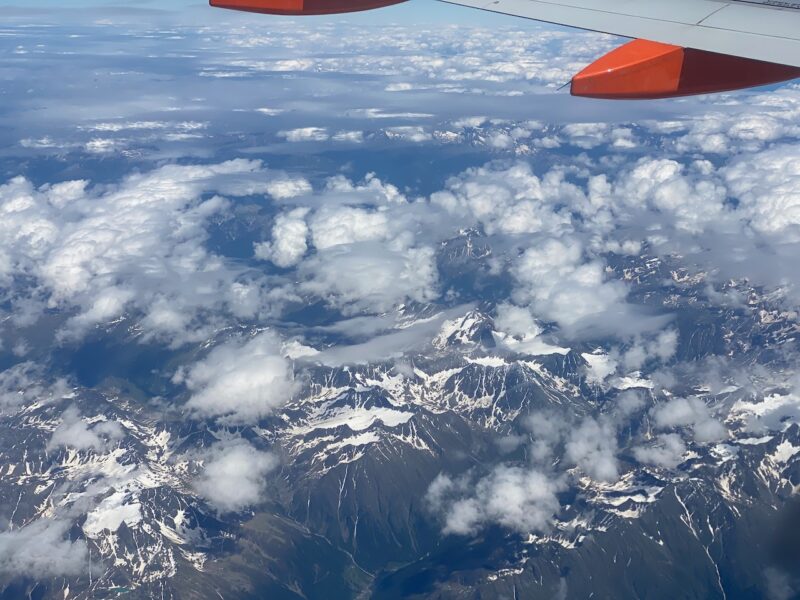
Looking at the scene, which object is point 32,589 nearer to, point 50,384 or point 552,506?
point 50,384

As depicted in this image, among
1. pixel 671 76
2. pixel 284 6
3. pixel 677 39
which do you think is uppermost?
pixel 284 6

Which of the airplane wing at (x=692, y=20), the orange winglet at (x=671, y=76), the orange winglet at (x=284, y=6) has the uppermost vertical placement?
the orange winglet at (x=284, y=6)

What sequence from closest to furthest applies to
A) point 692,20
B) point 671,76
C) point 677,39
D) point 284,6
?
point 677,39 → point 671,76 → point 692,20 → point 284,6

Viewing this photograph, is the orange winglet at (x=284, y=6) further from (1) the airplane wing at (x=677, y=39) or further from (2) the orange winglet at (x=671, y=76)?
(2) the orange winglet at (x=671, y=76)

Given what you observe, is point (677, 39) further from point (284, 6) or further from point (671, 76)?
point (284, 6)

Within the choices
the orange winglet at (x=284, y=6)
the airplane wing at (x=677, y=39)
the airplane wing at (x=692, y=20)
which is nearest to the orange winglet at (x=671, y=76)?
the airplane wing at (x=677, y=39)

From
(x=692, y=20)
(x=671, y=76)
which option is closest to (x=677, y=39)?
(x=671, y=76)

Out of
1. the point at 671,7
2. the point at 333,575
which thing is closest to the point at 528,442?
the point at 333,575
